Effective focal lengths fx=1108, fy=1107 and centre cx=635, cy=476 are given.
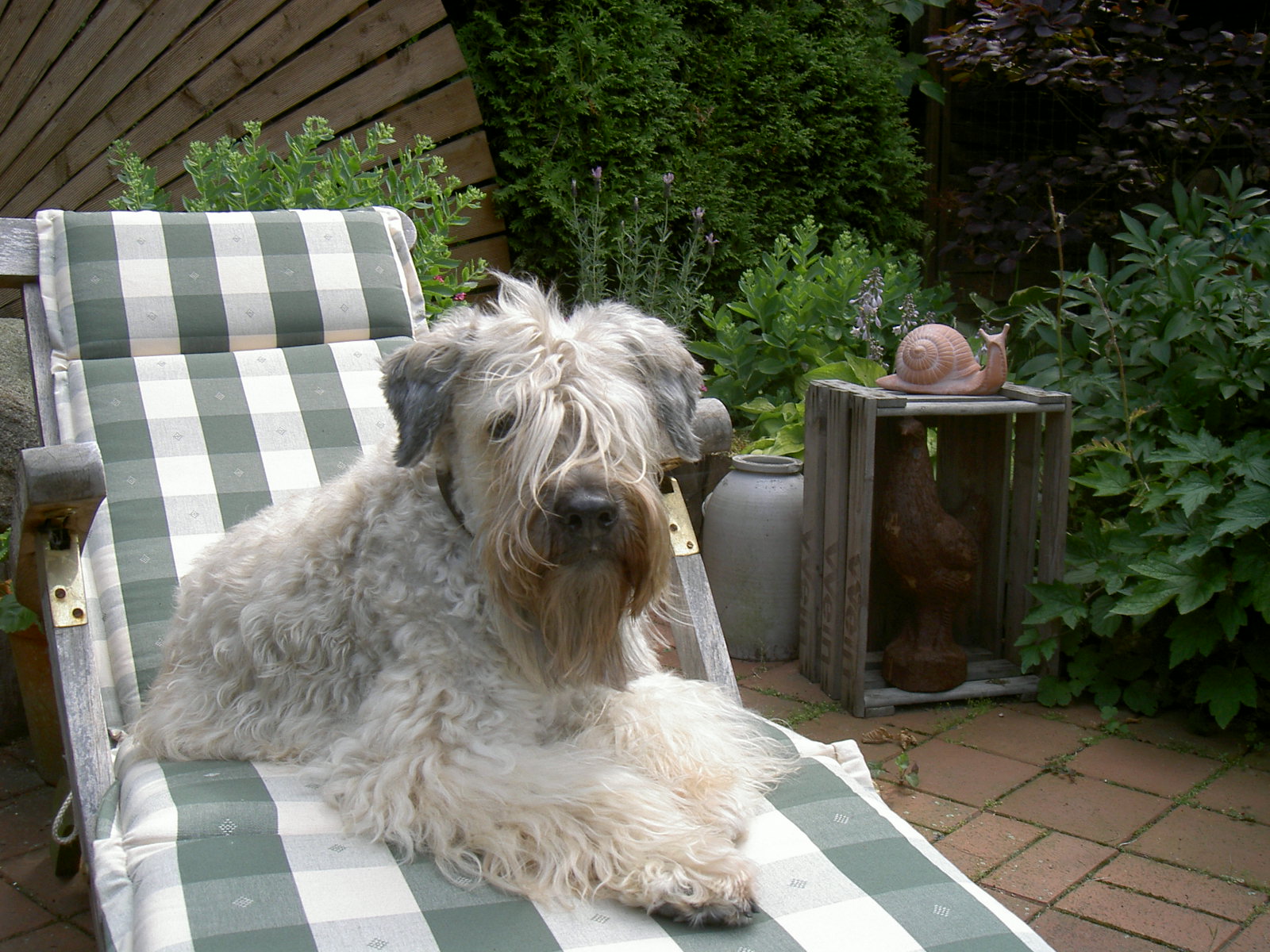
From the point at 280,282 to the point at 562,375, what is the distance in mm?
1539

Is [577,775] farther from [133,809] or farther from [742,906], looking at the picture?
[133,809]

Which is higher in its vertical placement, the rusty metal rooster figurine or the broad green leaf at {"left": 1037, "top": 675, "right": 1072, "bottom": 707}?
the rusty metal rooster figurine

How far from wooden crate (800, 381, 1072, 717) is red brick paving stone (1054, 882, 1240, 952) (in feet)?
3.77

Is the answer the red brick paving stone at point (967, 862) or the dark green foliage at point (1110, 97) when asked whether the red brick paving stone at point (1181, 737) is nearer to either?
the red brick paving stone at point (967, 862)

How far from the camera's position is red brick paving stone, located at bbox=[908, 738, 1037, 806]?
331cm

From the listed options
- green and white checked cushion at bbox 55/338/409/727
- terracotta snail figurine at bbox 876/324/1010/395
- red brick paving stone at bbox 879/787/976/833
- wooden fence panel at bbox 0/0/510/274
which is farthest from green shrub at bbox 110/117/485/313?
red brick paving stone at bbox 879/787/976/833

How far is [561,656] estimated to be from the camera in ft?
6.30

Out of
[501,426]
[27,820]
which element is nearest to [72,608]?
[501,426]

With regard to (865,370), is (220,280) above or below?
above

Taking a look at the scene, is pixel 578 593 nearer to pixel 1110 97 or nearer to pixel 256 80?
pixel 1110 97

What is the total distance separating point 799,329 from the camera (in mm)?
5098

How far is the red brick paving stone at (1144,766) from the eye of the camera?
3.35 metres

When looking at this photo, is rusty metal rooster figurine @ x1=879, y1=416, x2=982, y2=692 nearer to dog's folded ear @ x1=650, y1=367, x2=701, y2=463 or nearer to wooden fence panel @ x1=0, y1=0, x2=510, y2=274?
dog's folded ear @ x1=650, y1=367, x2=701, y2=463

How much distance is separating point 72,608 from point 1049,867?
242cm
